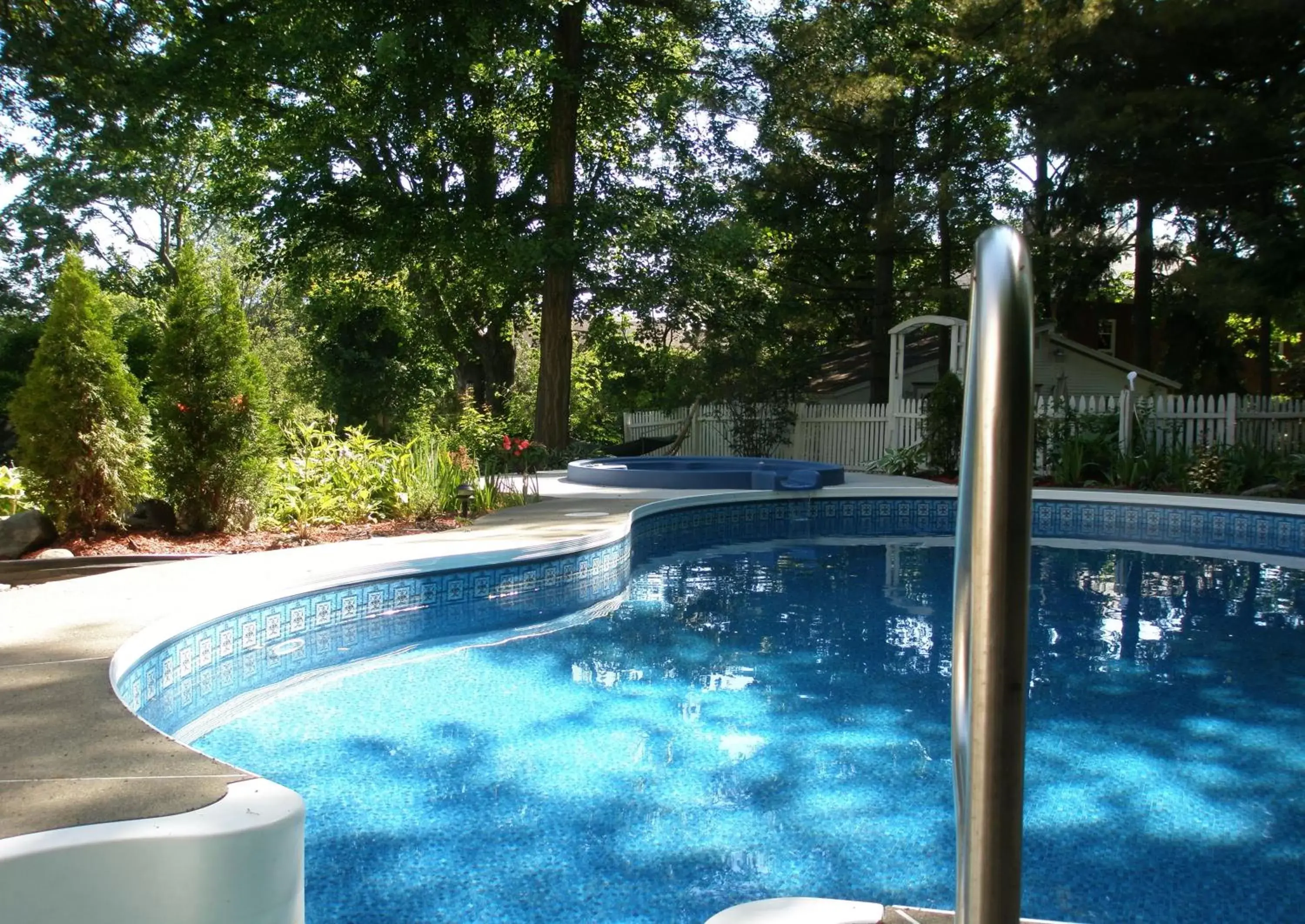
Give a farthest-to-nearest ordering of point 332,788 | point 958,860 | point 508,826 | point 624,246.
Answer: point 624,246
point 332,788
point 508,826
point 958,860

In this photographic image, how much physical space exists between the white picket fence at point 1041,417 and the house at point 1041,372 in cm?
265

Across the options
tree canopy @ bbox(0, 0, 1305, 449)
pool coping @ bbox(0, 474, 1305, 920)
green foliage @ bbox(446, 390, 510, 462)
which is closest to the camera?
pool coping @ bbox(0, 474, 1305, 920)

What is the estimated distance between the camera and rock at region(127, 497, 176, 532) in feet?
24.3

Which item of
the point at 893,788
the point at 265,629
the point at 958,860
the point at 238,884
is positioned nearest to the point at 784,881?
the point at 893,788

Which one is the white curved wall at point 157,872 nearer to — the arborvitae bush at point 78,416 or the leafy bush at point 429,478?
the arborvitae bush at point 78,416

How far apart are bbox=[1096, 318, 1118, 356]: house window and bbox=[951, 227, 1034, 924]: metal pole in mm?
27445

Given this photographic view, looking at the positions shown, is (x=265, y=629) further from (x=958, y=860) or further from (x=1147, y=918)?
(x=958, y=860)

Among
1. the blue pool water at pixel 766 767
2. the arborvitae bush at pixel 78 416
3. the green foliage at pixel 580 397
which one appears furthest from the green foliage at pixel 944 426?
the arborvitae bush at pixel 78 416

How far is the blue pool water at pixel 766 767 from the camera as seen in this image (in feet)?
10.0

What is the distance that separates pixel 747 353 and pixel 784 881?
14075mm

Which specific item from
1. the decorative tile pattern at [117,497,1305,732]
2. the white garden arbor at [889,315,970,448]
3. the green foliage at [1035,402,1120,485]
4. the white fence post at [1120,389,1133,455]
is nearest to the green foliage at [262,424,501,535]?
the decorative tile pattern at [117,497,1305,732]

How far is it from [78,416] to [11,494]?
6.94 ft

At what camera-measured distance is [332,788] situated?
3764 mm

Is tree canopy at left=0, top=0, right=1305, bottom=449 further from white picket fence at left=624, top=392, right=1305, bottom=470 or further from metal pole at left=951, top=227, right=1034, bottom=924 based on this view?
metal pole at left=951, top=227, right=1034, bottom=924
